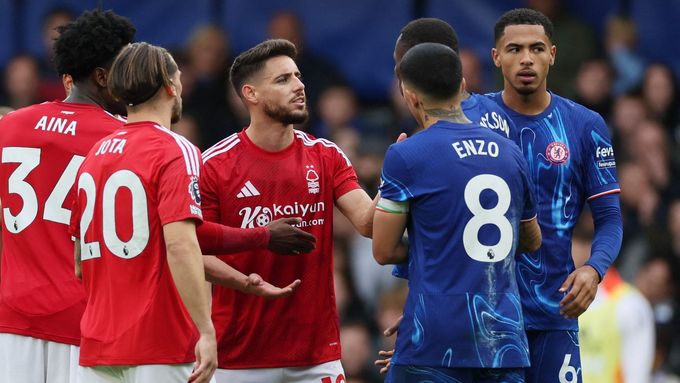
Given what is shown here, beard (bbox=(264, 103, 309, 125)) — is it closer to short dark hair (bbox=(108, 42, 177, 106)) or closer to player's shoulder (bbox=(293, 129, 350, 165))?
player's shoulder (bbox=(293, 129, 350, 165))

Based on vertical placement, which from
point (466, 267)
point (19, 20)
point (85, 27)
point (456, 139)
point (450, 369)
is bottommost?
point (450, 369)

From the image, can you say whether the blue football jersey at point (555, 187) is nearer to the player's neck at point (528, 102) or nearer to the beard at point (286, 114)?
the player's neck at point (528, 102)

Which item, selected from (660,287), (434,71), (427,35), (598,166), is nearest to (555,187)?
(598,166)

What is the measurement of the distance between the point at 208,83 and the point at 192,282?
7823 mm

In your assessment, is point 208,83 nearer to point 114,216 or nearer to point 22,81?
point 22,81

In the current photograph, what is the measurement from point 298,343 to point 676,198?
5.89 m

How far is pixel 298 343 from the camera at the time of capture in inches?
302

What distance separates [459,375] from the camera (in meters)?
6.45

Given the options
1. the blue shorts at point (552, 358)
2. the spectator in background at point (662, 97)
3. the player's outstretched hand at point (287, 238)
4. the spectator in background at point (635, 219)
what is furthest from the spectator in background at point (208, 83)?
the blue shorts at point (552, 358)

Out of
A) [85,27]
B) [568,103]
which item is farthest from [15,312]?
[568,103]

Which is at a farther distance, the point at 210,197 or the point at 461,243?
the point at 210,197

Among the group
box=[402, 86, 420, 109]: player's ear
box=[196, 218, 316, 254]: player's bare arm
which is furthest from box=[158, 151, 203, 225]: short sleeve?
box=[402, 86, 420, 109]: player's ear

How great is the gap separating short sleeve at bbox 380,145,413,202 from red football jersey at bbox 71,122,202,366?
0.88 m

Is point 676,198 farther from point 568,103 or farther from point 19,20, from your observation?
point 19,20
